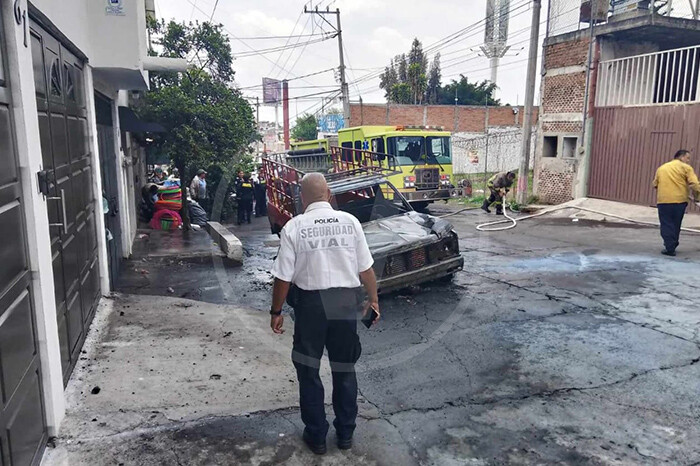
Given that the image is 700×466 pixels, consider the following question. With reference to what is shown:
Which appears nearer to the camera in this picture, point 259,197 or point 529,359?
point 529,359

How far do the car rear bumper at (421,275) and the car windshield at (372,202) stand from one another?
4.42ft

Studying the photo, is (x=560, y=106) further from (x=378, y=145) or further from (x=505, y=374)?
(x=505, y=374)

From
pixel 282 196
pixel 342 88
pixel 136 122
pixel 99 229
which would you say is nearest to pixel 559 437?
pixel 99 229

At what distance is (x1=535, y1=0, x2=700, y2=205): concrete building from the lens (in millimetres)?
13312

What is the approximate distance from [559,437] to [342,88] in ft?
91.4

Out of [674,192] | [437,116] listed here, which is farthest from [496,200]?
[437,116]

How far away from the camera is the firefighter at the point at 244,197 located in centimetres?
1629

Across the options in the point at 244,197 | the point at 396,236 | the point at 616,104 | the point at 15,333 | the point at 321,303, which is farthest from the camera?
the point at 244,197

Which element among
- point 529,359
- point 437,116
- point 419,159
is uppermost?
point 437,116

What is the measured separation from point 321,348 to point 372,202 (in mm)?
5046

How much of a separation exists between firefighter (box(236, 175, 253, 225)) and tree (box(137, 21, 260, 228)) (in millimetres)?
1035

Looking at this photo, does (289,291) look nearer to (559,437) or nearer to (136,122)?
(559,437)

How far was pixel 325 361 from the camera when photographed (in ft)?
16.4

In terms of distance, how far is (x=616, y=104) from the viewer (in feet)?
48.2
